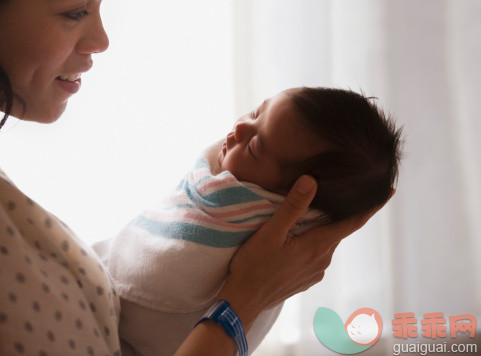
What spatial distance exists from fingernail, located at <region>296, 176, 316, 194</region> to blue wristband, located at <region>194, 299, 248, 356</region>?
0.27 metres

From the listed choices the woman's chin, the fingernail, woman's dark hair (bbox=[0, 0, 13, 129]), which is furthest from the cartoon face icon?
woman's dark hair (bbox=[0, 0, 13, 129])

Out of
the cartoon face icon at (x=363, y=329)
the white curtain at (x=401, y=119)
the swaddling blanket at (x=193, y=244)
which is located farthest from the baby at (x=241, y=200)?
the cartoon face icon at (x=363, y=329)

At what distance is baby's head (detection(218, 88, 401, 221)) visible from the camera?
1.02m

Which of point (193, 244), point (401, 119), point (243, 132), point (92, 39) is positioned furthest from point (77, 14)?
point (401, 119)

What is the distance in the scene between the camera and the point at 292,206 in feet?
3.19

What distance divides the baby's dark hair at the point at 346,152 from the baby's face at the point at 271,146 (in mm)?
18

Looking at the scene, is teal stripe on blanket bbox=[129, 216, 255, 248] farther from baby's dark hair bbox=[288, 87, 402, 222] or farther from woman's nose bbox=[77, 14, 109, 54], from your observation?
woman's nose bbox=[77, 14, 109, 54]

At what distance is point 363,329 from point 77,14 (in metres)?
1.64

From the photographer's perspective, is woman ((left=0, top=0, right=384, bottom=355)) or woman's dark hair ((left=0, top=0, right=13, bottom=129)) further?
woman's dark hair ((left=0, top=0, right=13, bottom=129))

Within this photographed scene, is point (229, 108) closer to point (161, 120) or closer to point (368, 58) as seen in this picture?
point (161, 120)

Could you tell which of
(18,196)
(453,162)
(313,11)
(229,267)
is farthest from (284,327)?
(18,196)

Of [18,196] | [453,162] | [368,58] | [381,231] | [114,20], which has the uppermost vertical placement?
[114,20]

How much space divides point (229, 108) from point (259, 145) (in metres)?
0.80

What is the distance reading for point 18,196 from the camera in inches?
35.7
